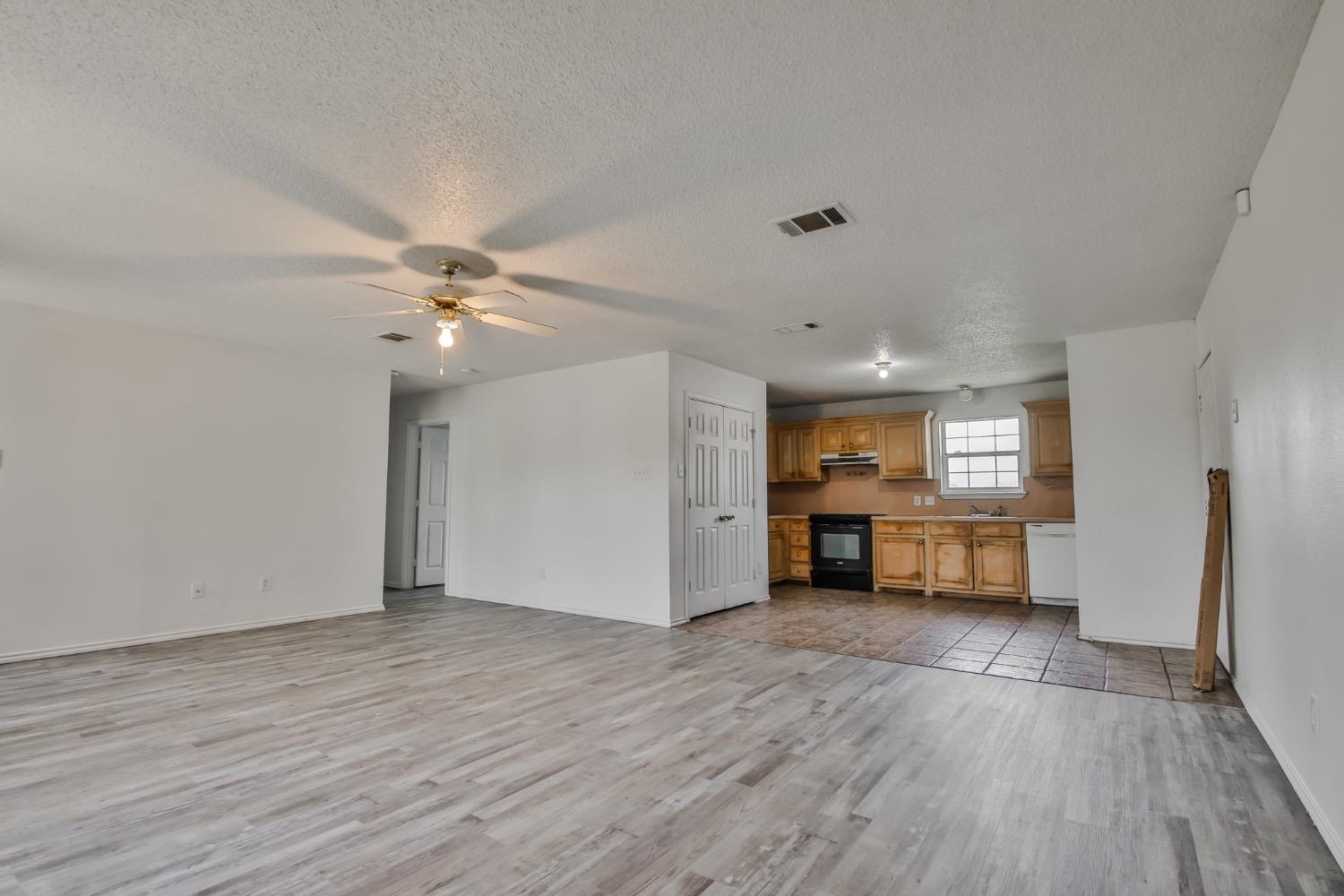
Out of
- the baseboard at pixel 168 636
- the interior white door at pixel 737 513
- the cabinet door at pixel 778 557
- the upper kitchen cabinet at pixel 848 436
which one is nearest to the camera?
the baseboard at pixel 168 636

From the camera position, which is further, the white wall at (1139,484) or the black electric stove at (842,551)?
the black electric stove at (842,551)

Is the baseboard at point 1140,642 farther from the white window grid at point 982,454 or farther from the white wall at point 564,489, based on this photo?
the white wall at point 564,489

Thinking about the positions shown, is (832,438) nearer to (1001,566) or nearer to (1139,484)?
(1001,566)

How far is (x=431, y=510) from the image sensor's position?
27.4 feet

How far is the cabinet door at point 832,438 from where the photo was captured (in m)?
8.50

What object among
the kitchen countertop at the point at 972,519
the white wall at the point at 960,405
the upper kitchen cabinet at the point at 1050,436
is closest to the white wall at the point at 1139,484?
the kitchen countertop at the point at 972,519

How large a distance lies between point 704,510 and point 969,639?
2.45 m

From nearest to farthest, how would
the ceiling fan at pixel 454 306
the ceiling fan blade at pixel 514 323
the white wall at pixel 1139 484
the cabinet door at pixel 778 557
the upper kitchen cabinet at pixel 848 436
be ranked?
the ceiling fan at pixel 454 306, the ceiling fan blade at pixel 514 323, the white wall at pixel 1139 484, the cabinet door at pixel 778 557, the upper kitchen cabinet at pixel 848 436

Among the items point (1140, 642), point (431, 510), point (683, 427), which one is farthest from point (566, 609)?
point (1140, 642)

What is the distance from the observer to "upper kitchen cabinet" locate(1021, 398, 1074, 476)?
6965 millimetres

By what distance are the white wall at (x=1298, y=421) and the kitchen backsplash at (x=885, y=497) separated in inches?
176

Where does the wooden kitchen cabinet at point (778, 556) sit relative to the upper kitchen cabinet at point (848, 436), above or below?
below

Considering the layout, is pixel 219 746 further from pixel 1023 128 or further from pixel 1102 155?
pixel 1102 155

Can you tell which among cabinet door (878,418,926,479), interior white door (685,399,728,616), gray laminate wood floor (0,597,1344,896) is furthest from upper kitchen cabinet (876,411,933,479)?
gray laminate wood floor (0,597,1344,896)
